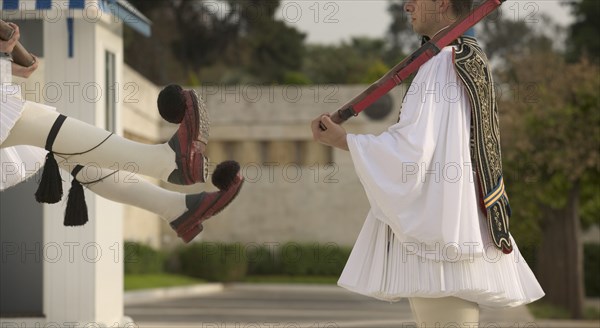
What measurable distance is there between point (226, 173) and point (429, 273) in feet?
4.60

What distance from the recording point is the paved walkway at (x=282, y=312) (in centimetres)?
1207

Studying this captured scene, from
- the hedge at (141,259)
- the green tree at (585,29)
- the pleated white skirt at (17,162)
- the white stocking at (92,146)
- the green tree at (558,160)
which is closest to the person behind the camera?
the white stocking at (92,146)

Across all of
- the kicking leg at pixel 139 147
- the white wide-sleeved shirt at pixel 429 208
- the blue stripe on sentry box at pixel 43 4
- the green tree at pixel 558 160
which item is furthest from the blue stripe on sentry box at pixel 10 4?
the green tree at pixel 558 160

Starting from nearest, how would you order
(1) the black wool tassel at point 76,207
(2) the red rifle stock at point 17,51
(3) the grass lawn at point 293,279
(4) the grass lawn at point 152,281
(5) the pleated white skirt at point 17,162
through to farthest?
(2) the red rifle stock at point 17,51 < (1) the black wool tassel at point 76,207 < (5) the pleated white skirt at point 17,162 < (4) the grass lawn at point 152,281 < (3) the grass lawn at point 293,279

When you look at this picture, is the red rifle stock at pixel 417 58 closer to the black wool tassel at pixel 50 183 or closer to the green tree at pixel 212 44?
the black wool tassel at pixel 50 183

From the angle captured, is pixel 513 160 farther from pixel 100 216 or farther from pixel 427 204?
pixel 427 204

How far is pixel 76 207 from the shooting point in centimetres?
540

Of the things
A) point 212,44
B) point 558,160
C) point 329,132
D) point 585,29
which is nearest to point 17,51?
point 329,132

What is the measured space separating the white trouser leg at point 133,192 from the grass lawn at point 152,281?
44.0 ft

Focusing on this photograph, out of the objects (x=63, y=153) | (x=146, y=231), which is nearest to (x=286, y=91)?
(x=146, y=231)

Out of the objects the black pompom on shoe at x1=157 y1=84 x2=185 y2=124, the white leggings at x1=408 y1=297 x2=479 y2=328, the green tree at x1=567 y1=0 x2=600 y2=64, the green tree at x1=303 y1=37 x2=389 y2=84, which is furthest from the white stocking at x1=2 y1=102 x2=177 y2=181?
the green tree at x1=303 y1=37 x2=389 y2=84

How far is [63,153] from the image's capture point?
496 centimetres

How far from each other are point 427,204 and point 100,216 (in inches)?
176

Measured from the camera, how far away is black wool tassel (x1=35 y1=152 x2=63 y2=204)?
5164mm
